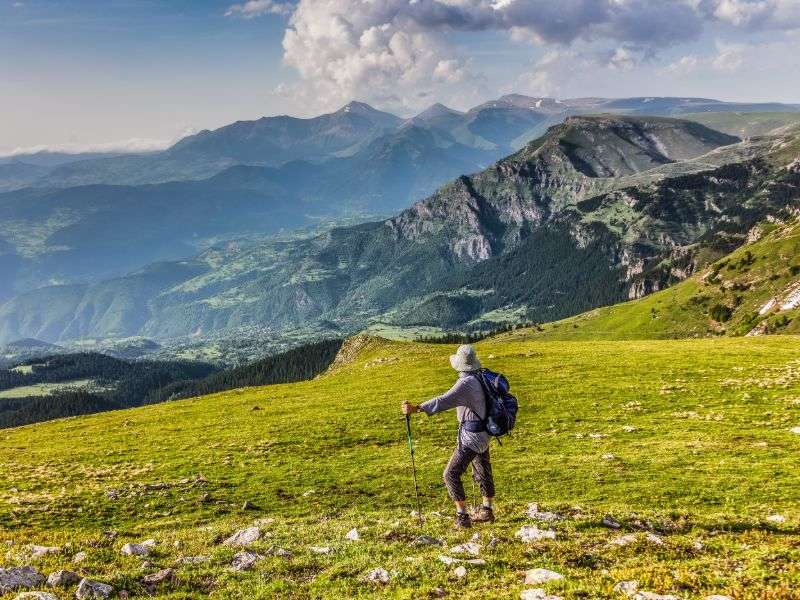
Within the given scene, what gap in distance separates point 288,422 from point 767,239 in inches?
8278

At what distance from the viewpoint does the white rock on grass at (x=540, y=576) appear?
1227 cm

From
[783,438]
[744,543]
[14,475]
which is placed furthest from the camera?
[14,475]

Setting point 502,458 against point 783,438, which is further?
point 502,458

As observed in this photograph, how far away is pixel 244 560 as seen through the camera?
15766 millimetres

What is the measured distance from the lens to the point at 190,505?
26.6 m

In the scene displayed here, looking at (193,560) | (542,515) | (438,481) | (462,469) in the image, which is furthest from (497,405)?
(438,481)

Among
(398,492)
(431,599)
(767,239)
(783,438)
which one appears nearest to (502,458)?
(398,492)

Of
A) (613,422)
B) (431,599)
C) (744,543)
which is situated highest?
(431,599)

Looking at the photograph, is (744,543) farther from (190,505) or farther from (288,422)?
(288,422)

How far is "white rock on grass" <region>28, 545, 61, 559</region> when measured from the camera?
16.2m

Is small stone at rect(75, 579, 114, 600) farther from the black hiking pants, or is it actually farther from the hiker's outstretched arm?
the black hiking pants

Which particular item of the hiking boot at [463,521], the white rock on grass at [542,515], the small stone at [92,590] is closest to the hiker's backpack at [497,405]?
the hiking boot at [463,521]

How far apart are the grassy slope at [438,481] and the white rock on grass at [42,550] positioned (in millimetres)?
385

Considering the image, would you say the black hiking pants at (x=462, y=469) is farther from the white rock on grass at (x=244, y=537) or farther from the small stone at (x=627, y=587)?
the white rock on grass at (x=244, y=537)
